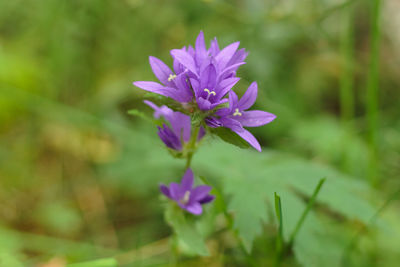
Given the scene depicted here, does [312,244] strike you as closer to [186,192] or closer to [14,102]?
[186,192]

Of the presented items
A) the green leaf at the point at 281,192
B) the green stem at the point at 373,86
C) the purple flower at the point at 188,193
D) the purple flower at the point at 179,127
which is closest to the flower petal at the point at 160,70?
the purple flower at the point at 179,127

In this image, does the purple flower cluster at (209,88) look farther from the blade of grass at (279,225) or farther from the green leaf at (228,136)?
the blade of grass at (279,225)

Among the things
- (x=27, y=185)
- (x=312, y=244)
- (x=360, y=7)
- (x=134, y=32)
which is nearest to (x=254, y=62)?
(x=134, y=32)

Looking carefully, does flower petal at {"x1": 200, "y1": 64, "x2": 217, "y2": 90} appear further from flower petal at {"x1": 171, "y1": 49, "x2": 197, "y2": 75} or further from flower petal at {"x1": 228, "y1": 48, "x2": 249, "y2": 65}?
flower petal at {"x1": 228, "y1": 48, "x2": 249, "y2": 65}

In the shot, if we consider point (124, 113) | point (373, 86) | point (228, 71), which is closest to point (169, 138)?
point (228, 71)

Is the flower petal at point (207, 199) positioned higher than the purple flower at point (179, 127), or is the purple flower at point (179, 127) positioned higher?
the purple flower at point (179, 127)

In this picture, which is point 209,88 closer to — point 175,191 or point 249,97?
point 249,97

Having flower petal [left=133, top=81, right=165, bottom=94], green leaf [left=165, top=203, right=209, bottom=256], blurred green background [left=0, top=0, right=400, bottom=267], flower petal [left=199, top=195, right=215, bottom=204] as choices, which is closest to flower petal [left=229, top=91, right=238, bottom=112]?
flower petal [left=133, top=81, right=165, bottom=94]
